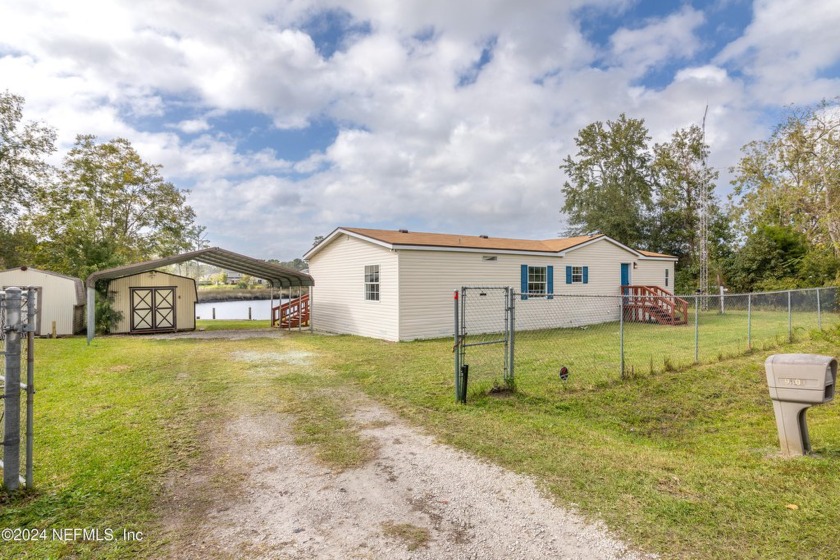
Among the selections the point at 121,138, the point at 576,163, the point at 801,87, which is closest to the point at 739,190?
the point at 801,87

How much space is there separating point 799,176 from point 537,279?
18.4m

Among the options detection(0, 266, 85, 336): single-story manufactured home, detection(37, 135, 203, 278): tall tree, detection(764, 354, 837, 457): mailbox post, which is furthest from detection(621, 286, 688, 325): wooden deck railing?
detection(37, 135, 203, 278): tall tree

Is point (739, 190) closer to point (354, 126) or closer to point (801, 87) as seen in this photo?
point (801, 87)

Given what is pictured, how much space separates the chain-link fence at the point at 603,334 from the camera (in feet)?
23.9

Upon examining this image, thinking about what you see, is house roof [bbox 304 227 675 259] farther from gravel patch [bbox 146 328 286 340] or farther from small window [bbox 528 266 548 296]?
gravel patch [bbox 146 328 286 340]

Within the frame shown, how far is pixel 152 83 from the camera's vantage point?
49.0 ft

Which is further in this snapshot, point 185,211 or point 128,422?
point 185,211

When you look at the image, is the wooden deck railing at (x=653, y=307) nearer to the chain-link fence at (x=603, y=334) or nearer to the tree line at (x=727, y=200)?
the chain-link fence at (x=603, y=334)

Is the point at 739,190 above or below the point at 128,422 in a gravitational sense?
above

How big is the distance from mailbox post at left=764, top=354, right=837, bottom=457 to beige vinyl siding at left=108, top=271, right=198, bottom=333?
61.9 feet

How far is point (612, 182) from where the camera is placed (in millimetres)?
33438

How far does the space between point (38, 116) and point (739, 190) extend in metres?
43.7

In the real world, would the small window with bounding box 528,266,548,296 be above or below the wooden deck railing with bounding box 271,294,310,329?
above

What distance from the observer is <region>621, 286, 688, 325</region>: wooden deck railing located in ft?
55.2
